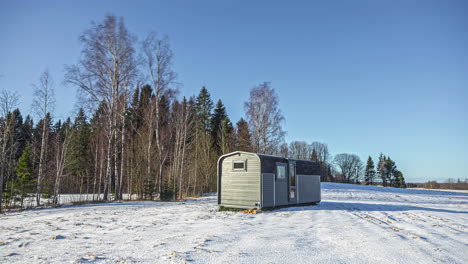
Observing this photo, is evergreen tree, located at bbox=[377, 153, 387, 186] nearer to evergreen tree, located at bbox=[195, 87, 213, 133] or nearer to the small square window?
evergreen tree, located at bbox=[195, 87, 213, 133]

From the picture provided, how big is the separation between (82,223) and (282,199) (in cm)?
768

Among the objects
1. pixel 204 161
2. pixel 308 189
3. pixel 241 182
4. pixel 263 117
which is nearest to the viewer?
pixel 241 182

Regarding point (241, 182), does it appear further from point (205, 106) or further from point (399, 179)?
point (399, 179)

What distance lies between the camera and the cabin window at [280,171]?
11505 mm

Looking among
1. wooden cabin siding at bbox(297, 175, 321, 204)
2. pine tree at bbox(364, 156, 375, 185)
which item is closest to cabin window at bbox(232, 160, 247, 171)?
wooden cabin siding at bbox(297, 175, 321, 204)

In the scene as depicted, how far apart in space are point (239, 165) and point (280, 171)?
1917 millimetres

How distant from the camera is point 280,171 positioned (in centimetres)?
1168

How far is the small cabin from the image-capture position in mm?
10688

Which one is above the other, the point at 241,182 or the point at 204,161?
the point at 204,161

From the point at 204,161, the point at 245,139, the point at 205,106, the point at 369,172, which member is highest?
the point at 205,106

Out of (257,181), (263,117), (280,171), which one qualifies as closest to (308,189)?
(280,171)

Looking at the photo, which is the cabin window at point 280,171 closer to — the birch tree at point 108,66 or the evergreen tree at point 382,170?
the birch tree at point 108,66

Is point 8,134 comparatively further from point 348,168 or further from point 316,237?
point 348,168

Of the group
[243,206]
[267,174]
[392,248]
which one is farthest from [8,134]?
[392,248]
